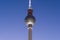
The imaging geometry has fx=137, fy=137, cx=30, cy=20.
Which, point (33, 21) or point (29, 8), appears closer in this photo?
point (33, 21)

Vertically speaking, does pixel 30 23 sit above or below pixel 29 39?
above

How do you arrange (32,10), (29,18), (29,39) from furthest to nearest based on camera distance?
(32,10) < (29,18) < (29,39)

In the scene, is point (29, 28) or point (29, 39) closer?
point (29, 39)

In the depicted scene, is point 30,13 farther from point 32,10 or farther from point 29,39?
point 29,39

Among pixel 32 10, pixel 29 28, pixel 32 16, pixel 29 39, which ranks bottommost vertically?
pixel 29 39

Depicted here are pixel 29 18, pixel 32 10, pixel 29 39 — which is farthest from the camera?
pixel 32 10

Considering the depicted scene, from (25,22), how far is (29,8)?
36.3 feet

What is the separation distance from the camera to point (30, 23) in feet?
240

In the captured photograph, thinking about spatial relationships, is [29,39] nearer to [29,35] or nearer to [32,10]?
[29,35]

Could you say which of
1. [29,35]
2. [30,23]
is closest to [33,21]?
[30,23]

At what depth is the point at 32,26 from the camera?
75.6m

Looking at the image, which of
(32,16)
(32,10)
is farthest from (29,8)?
(32,16)

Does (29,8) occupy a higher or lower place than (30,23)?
higher

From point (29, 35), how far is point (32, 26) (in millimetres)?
6940
